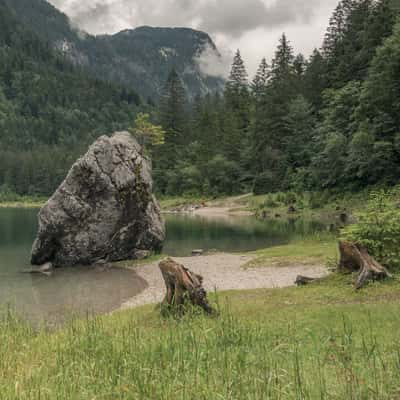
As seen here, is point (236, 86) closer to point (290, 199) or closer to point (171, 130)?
point (171, 130)

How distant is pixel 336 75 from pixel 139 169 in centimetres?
4073

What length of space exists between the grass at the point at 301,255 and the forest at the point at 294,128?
10714 mm

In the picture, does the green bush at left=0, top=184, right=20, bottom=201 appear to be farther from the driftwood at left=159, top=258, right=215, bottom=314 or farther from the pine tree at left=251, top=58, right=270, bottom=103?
the driftwood at left=159, top=258, right=215, bottom=314

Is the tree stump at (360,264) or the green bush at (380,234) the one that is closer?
the tree stump at (360,264)

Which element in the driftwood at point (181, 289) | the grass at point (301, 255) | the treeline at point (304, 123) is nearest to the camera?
the driftwood at point (181, 289)

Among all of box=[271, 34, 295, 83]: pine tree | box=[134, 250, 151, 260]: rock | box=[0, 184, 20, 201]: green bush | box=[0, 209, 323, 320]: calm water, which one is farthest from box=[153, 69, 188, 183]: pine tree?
box=[134, 250, 151, 260]: rock

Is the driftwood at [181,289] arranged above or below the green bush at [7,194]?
above

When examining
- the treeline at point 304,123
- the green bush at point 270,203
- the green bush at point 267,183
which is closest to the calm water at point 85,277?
the treeline at point 304,123

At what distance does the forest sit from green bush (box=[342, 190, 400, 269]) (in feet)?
20.2

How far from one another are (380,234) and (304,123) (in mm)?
50007

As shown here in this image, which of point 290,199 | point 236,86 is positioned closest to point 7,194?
point 236,86

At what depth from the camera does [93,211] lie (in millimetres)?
24422

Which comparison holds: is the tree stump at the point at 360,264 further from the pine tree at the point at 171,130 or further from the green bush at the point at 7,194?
the green bush at the point at 7,194

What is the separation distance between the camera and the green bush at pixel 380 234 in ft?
43.1
